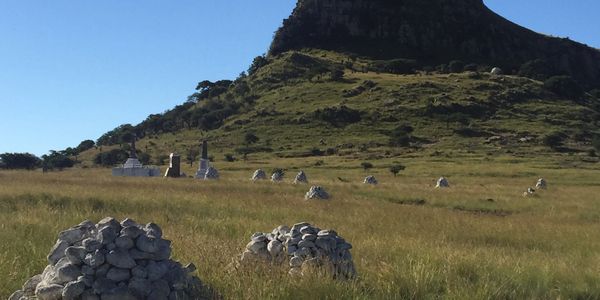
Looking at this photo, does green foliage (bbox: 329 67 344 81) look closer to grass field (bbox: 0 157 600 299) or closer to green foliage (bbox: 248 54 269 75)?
green foliage (bbox: 248 54 269 75)

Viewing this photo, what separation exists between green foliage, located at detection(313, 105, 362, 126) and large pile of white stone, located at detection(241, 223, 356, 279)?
9187cm

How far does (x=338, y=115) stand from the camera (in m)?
104

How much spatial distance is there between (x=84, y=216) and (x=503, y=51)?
18445cm

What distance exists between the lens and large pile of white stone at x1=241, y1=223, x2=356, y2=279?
801 centimetres

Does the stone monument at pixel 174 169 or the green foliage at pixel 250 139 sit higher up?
the green foliage at pixel 250 139

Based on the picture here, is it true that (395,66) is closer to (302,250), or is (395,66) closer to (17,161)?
(17,161)

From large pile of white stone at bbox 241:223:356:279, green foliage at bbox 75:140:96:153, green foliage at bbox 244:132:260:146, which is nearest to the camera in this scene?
large pile of white stone at bbox 241:223:356:279

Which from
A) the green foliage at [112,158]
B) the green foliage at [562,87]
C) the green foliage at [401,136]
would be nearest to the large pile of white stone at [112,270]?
the green foliage at [401,136]

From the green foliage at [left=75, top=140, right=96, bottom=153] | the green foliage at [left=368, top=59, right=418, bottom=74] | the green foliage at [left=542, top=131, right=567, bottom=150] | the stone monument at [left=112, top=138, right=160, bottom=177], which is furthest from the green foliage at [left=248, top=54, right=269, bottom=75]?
the stone monument at [left=112, top=138, right=160, bottom=177]

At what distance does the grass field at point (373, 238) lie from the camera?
753 centimetres

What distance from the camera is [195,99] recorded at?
15050 cm

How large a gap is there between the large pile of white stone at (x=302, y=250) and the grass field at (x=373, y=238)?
0.31 meters

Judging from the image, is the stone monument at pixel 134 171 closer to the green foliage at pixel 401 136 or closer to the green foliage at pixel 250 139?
the green foliage at pixel 250 139

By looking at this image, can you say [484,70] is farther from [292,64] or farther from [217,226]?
[217,226]
